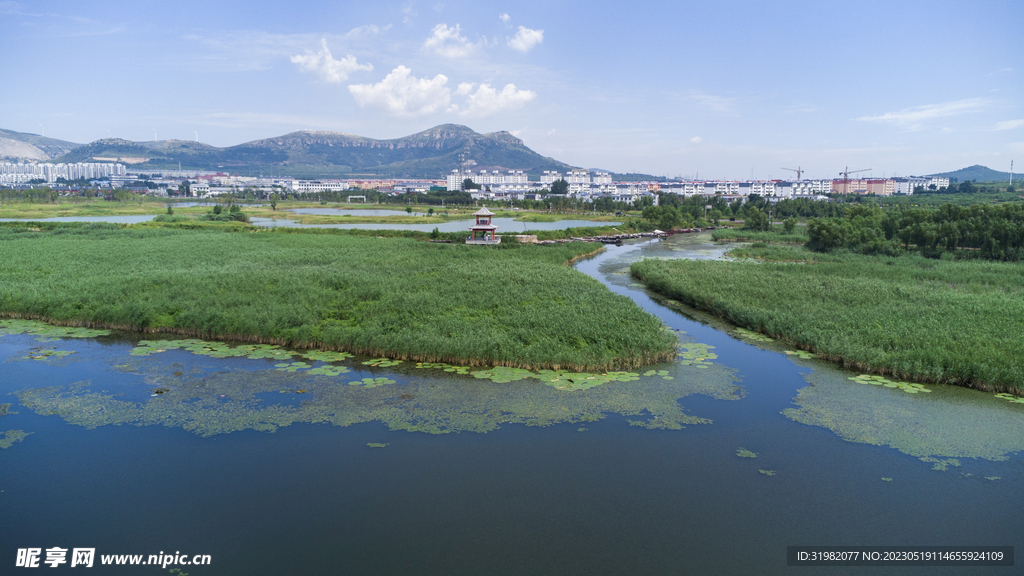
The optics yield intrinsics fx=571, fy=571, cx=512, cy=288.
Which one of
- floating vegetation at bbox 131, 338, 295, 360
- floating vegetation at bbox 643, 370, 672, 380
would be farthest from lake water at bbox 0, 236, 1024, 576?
floating vegetation at bbox 131, 338, 295, 360

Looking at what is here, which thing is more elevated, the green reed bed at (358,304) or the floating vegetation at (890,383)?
the green reed bed at (358,304)

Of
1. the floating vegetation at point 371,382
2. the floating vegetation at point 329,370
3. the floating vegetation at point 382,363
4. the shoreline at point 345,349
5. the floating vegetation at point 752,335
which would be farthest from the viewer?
the floating vegetation at point 752,335

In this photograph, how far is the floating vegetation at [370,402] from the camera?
34.1 ft

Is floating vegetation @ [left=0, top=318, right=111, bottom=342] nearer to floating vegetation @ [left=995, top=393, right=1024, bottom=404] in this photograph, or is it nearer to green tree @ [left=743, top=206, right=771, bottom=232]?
floating vegetation @ [left=995, top=393, right=1024, bottom=404]

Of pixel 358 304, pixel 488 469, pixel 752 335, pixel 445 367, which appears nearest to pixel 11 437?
pixel 445 367

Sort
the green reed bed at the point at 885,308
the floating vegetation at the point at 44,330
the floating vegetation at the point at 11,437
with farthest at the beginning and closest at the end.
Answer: the floating vegetation at the point at 44,330 < the green reed bed at the point at 885,308 < the floating vegetation at the point at 11,437

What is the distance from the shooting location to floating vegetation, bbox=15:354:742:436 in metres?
10.4

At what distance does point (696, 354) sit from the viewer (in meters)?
14.9

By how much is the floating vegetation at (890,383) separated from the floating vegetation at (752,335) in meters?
3.54

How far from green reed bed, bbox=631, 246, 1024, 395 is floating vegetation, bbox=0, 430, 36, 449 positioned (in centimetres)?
1677

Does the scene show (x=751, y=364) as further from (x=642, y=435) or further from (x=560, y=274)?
(x=560, y=274)

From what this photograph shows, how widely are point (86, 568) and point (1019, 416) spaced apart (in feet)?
49.3

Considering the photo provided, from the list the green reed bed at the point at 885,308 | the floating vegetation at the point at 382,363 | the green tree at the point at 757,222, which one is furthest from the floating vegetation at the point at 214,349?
the green tree at the point at 757,222

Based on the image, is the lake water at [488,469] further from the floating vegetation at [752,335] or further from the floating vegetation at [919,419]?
the floating vegetation at [752,335]
